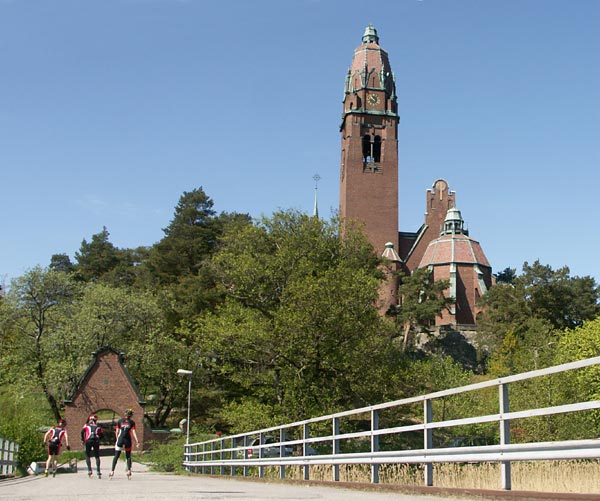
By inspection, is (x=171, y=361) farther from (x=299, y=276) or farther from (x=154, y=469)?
(x=154, y=469)

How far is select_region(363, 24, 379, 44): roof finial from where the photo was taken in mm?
89750

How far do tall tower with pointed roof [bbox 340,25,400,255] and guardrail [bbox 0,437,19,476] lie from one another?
5964 cm

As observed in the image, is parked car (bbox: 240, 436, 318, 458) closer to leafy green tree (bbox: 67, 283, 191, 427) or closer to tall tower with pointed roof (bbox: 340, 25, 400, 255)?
leafy green tree (bbox: 67, 283, 191, 427)

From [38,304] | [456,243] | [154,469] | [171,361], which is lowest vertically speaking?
[154,469]

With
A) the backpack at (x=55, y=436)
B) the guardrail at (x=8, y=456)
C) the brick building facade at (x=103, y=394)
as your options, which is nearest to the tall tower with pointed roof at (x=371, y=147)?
the brick building facade at (x=103, y=394)

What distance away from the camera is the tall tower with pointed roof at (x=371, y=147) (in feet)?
266

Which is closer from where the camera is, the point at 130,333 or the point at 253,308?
the point at 253,308

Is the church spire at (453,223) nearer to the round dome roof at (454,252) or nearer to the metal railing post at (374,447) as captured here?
the round dome roof at (454,252)

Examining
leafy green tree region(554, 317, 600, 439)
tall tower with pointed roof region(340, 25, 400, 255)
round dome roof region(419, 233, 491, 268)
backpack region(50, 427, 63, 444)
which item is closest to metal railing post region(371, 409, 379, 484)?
backpack region(50, 427, 63, 444)

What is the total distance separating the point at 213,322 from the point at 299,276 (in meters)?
4.41

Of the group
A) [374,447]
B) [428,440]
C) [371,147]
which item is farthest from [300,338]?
[371,147]

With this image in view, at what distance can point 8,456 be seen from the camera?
60.8ft

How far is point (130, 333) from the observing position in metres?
53.7

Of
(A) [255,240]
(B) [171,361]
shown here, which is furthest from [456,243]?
(A) [255,240]
